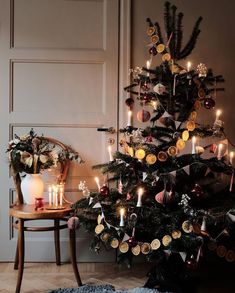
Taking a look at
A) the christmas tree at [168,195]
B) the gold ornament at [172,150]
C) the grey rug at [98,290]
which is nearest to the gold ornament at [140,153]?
the christmas tree at [168,195]

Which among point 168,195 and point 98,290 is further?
point 98,290

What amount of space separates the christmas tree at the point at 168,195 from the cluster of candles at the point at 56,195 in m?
0.16

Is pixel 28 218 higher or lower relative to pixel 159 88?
lower

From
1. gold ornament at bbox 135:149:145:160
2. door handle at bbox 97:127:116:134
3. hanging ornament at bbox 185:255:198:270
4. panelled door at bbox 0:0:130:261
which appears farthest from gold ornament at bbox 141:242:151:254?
door handle at bbox 97:127:116:134

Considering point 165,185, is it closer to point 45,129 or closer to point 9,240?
point 45,129

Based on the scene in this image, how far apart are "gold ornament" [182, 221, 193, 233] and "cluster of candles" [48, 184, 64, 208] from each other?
2.93ft

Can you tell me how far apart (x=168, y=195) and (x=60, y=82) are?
53.5 inches

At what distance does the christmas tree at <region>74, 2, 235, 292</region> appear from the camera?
247 cm

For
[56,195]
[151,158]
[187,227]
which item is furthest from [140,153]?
[56,195]

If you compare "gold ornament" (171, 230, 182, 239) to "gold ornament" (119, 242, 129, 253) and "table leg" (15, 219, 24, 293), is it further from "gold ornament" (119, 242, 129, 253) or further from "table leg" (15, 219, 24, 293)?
"table leg" (15, 219, 24, 293)

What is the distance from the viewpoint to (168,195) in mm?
2518

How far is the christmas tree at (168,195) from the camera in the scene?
2.47 meters

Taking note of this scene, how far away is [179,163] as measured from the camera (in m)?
2.65

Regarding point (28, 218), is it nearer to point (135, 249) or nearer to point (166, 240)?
point (135, 249)
